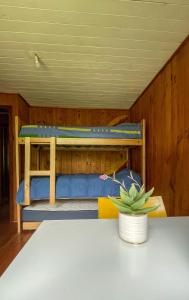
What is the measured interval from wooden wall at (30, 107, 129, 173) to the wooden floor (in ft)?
3.88

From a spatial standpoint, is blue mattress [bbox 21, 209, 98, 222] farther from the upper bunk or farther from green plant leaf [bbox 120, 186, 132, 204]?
green plant leaf [bbox 120, 186, 132, 204]

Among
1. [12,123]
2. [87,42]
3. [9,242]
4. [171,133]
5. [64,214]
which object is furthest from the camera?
[12,123]

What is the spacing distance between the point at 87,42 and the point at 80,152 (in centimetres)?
219

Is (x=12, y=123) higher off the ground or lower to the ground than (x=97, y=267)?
higher

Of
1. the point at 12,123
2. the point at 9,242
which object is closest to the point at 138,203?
the point at 9,242

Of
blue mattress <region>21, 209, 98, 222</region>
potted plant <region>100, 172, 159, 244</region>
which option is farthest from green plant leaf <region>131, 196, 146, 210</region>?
blue mattress <region>21, 209, 98, 222</region>

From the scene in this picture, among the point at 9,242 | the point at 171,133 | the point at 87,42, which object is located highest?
the point at 87,42

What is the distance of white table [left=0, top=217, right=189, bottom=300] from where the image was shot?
50cm

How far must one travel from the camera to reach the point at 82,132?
8.04ft

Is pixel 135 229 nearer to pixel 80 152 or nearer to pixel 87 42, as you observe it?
pixel 87 42

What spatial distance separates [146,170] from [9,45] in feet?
6.85

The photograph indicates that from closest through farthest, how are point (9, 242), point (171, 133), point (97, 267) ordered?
point (97, 267), point (171, 133), point (9, 242)

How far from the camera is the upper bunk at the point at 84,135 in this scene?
2.39m

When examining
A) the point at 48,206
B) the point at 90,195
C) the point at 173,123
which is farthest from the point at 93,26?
the point at 48,206
